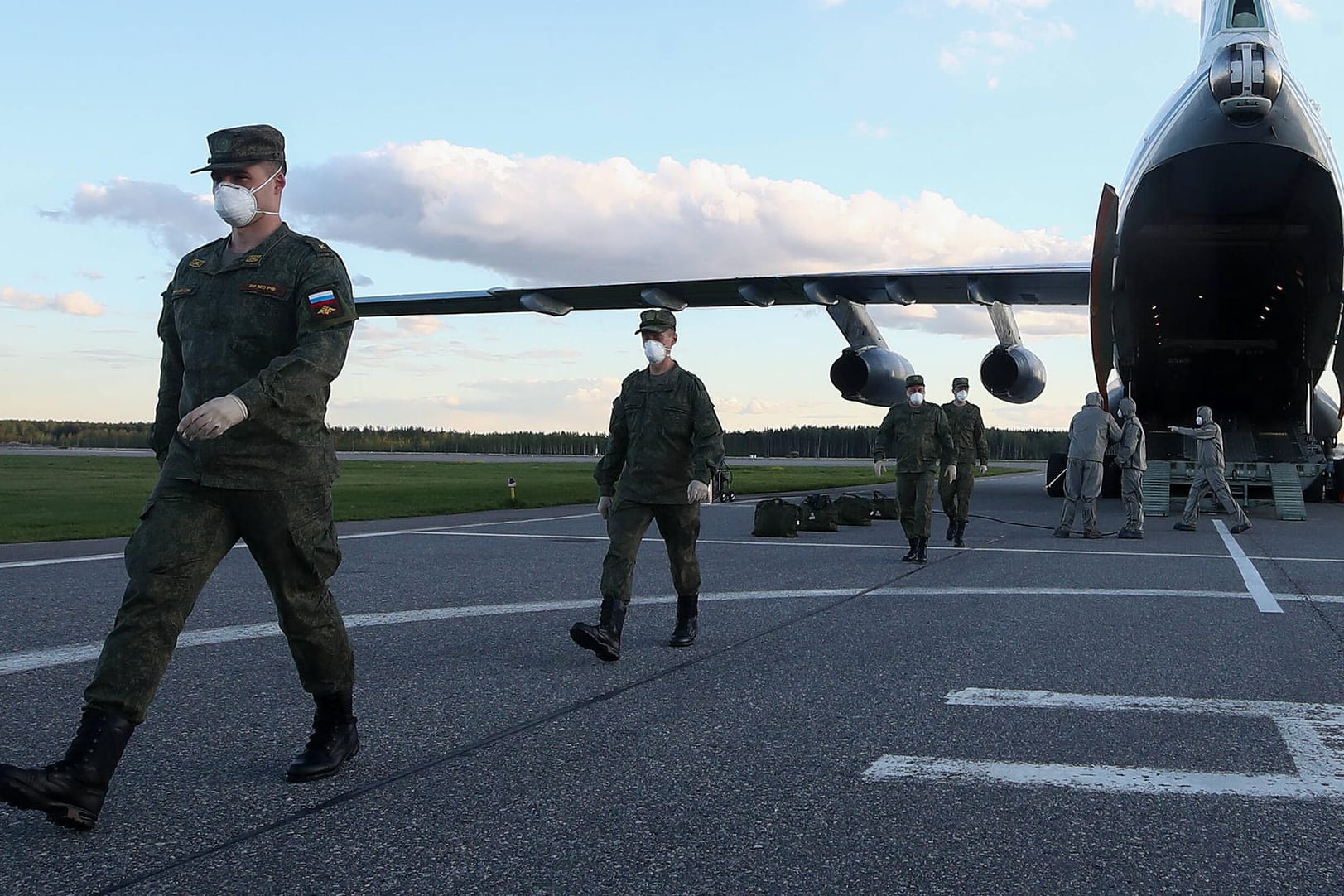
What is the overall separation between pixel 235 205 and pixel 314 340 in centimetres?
53

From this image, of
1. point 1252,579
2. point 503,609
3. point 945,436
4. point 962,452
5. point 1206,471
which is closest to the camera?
point 503,609

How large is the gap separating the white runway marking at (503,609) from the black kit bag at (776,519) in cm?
444

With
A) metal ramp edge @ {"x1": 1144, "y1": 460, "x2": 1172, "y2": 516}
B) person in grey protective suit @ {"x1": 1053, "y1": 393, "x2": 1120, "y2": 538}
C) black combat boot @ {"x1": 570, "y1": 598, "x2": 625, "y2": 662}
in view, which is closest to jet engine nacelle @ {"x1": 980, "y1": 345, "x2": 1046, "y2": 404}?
metal ramp edge @ {"x1": 1144, "y1": 460, "x2": 1172, "y2": 516}

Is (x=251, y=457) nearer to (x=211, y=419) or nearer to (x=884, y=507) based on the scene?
(x=211, y=419)

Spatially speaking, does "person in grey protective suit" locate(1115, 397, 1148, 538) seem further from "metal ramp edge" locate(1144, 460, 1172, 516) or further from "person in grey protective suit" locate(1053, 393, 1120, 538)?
"metal ramp edge" locate(1144, 460, 1172, 516)

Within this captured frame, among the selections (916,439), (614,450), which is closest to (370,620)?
(614,450)

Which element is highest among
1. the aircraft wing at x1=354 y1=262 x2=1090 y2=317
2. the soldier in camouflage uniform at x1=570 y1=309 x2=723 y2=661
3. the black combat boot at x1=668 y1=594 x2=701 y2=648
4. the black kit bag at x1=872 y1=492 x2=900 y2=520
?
the aircraft wing at x1=354 y1=262 x2=1090 y2=317

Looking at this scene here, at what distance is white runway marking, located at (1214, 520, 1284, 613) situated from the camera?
7.84m

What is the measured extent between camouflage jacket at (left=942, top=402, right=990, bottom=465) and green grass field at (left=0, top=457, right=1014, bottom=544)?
5.27 metres

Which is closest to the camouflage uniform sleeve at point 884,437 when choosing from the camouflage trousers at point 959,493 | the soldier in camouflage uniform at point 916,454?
the soldier in camouflage uniform at point 916,454

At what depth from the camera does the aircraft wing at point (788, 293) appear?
19891 mm

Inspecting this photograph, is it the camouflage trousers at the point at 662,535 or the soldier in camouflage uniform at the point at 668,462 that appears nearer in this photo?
the camouflage trousers at the point at 662,535

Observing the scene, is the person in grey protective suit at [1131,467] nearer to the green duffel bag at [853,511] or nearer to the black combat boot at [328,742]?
the green duffel bag at [853,511]

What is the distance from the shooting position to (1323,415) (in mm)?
19922
